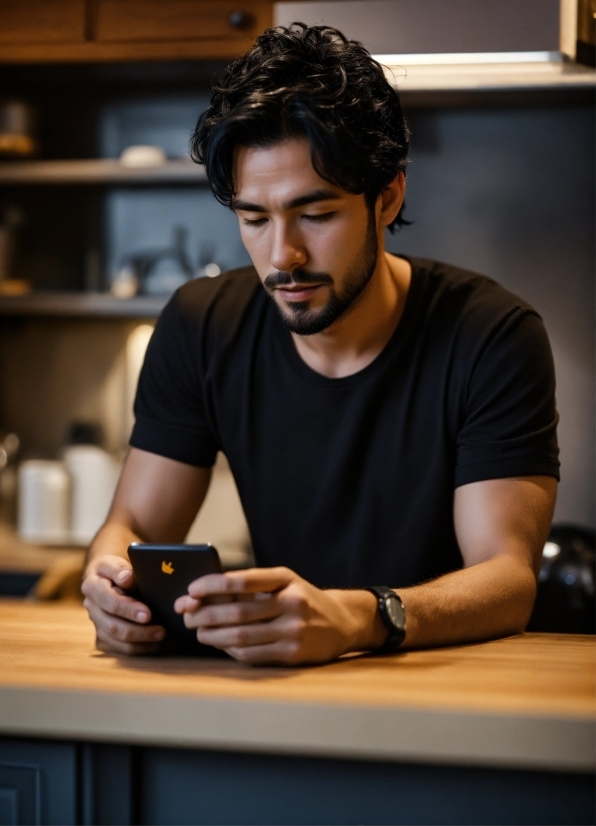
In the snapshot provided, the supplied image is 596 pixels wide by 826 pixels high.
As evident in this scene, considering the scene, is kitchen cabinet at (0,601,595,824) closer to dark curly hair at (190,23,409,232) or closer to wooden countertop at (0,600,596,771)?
wooden countertop at (0,600,596,771)

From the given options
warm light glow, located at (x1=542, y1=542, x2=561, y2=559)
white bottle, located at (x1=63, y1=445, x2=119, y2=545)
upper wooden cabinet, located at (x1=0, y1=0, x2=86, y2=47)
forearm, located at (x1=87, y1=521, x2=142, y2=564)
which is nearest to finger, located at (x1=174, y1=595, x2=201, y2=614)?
forearm, located at (x1=87, y1=521, x2=142, y2=564)

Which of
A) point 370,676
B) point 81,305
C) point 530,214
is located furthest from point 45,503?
point 370,676

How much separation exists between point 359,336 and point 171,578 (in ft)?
1.98

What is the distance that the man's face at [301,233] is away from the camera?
126 centimetres

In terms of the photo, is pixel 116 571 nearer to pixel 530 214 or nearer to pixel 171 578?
pixel 171 578

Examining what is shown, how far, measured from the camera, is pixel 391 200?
1493 mm

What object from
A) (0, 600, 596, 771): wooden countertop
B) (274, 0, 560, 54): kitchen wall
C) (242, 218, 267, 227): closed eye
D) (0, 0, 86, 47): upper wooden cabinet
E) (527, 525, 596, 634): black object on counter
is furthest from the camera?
(0, 0, 86, 47): upper wooden cabinet

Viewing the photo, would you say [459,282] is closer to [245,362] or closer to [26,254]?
[245,362]

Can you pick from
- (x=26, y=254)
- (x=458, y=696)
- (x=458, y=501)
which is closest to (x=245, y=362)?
(x=458, y=501)

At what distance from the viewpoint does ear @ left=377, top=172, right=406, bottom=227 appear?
1471 millimetres

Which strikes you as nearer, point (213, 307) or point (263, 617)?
point (263, 617)

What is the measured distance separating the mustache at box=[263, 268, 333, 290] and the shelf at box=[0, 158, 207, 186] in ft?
4.58

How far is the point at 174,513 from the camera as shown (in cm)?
151

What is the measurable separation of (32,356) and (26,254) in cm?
32
